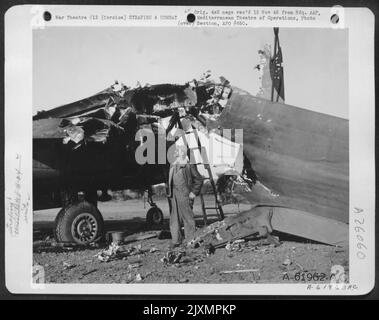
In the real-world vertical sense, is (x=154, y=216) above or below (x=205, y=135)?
below

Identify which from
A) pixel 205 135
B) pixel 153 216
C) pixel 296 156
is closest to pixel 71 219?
pixel 153 216

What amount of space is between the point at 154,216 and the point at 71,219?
25.2 inches

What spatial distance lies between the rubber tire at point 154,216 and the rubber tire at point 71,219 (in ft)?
1.19

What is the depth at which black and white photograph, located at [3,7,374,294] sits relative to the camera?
12.1 feet

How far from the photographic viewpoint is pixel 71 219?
381 cm

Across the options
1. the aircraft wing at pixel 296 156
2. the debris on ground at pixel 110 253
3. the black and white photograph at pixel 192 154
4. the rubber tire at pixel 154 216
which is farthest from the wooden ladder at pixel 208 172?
the debris on ground at pixel 110 253

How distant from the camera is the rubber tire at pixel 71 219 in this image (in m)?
3.79

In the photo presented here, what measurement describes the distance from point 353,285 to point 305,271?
0.38 m

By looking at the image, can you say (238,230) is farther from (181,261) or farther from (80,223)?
(80,223)

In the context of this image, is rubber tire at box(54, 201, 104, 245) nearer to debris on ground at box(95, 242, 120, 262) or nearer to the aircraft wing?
debris on ground at box(95, 242, 120, 262)

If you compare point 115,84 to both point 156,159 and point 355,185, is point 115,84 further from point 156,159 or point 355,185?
point 355,185

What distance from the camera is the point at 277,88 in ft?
12.3

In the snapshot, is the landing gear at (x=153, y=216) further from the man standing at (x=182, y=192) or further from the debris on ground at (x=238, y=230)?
the debris on ground at (x=238, y=230)

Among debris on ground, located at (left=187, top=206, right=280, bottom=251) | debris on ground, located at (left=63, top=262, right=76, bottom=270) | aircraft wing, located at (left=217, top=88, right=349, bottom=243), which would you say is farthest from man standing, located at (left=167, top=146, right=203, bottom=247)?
debris on ground, located at (left=63, top=262, right=76, bottom=270)
